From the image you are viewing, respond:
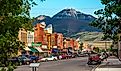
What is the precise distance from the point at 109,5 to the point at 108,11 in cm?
38

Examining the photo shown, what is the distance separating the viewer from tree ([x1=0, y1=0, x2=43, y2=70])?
841cm

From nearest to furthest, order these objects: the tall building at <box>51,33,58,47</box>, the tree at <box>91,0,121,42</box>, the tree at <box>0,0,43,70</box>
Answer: the tree at <box>0,0,43,70</box>, the tree at <box>91,0,121,42</box>, the tall building at <box>51,33,58,47</box>

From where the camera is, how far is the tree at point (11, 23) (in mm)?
8406

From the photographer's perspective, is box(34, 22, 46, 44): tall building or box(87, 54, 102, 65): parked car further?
box(34, 22, 46, 44): tall building

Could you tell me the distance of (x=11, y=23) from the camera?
27.6ft

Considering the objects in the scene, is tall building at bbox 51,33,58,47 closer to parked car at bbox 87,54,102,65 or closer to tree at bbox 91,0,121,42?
parked car at bbox 87,54,102,65

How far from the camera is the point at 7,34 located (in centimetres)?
848

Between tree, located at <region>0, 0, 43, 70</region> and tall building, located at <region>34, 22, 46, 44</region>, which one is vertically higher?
tall building, located at <region>34, 22, 46, 44</region>

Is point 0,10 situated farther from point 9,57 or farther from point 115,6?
point 115,6

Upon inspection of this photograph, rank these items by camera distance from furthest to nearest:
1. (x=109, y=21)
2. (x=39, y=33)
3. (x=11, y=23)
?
(x=39, y=33) → (x=109, y=21) → (x=11, y=23)

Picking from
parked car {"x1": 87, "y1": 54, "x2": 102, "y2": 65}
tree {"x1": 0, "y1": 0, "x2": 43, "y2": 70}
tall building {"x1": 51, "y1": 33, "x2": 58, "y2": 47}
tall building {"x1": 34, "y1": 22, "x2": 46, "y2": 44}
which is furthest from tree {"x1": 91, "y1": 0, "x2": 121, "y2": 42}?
tall building {"x1": 51, "y1": 33, "x2": 58, "y2": 47}

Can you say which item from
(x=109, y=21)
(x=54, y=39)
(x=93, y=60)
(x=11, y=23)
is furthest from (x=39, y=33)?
(x=11, y=23)

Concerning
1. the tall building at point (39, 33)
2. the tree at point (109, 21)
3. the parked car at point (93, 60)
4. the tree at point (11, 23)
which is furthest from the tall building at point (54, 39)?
the tree at point (11, 23)

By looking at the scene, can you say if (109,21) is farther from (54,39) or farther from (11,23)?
(54,39)
